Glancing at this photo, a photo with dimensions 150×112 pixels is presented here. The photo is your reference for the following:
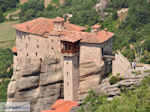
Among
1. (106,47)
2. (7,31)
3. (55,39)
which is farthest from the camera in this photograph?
(7,31)

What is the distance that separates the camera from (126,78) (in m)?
54.0

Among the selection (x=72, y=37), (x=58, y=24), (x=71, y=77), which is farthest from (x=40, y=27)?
(x=71, y=77)

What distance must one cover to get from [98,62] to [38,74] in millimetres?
Answer: 11539

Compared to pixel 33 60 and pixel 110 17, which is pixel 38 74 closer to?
pixel 33 60

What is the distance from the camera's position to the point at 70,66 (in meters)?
59.5

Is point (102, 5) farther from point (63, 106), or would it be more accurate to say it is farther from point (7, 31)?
point (63, 106)

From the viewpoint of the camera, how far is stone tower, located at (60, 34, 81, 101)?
193ft

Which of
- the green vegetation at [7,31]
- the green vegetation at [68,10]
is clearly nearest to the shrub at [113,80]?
the green vegetation at [68,10]

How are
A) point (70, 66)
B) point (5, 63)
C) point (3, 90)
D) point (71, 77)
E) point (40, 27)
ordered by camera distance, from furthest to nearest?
point (5, 63), point (3, 90), point (40, 27), point (71, 77), point (70, 66)

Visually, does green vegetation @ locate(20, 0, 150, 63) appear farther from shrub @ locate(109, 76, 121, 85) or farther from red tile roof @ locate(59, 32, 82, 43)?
red tile roof @ locate(59, 32, 82, 43)

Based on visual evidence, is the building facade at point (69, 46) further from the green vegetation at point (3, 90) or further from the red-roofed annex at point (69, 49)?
the green vegetation at point (3, 90)

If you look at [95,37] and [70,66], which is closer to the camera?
[70,66]

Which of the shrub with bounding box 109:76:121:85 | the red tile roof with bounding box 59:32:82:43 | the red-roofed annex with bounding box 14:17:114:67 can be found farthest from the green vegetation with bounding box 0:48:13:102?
the shrub with bounding box 109:76:121:85

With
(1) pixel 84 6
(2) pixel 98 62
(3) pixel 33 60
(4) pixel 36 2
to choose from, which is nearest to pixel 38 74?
(3) pixel 33 60
